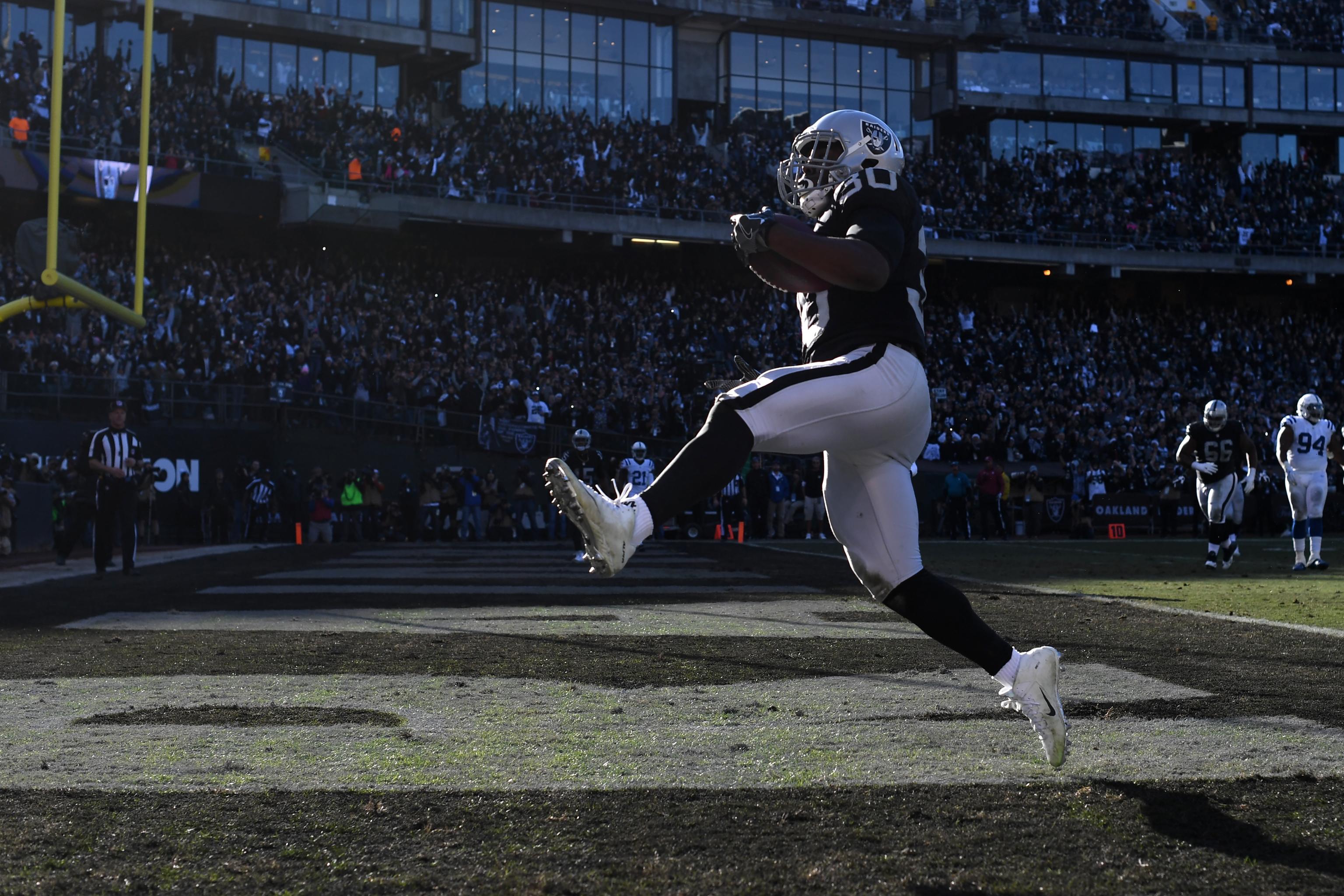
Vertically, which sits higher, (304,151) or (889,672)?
(304,151)

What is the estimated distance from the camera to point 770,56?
147 feet

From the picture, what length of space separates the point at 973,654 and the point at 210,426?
2254cm

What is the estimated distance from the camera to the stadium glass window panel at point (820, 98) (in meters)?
45.2

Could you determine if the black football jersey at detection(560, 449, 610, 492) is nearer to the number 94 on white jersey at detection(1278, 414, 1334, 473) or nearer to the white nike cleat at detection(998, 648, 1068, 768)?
the number 94 on white jersey at detection(1278, 414, 1334, 473)

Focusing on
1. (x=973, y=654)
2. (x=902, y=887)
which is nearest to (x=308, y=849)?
(x=902, y=887)

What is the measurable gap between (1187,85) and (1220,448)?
3677 centimetres

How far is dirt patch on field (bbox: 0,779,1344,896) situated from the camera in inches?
105

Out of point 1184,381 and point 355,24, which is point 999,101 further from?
point 355,24

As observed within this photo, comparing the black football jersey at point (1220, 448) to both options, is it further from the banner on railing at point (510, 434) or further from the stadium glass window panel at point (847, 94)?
the stadium glass window panel at point (847, 94)

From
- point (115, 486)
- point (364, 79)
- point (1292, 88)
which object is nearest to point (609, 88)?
point (364, 79)

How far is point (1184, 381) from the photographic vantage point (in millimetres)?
38469

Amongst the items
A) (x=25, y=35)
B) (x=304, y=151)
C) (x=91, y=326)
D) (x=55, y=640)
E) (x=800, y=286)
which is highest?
(x=25, y=35)

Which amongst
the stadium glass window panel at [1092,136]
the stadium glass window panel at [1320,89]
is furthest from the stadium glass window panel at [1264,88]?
the stadium glass window panel at [1092,136]

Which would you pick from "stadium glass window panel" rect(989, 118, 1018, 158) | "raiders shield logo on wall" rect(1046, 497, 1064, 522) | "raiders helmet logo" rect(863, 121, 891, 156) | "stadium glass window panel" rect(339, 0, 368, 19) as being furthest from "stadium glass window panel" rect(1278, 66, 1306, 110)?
"raiders helmet logo" rect(863, 121, 891, 156)
